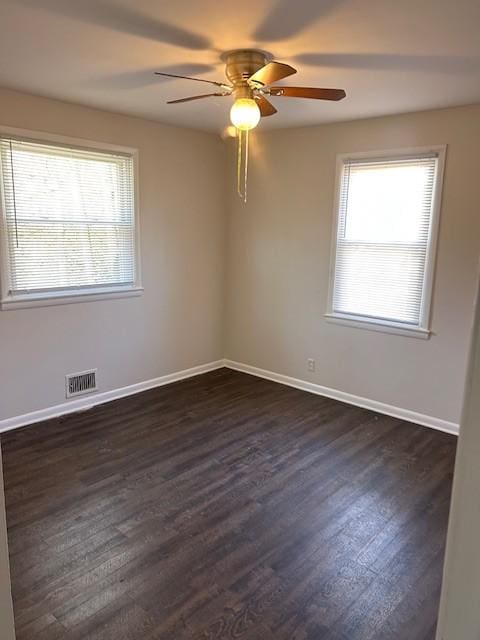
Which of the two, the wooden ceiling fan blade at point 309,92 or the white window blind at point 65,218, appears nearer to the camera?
the wooden ceiling fan blade at point 309,92

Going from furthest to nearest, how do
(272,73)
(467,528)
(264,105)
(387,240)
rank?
1. (387,240)
2. (264,105)
3. (272,73)
4. (467,528)

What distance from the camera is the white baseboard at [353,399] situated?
12.7ft

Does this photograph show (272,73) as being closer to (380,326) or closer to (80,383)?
(380,326)

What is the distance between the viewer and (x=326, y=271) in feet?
14.5

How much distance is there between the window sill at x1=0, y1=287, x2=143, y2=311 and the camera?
3.55 meters

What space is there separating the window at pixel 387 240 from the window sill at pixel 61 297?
1.99m

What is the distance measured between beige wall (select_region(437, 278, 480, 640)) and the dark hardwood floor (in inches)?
64.4

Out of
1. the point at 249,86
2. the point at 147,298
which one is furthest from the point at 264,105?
the point at 147,298

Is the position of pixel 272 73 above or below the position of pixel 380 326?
above

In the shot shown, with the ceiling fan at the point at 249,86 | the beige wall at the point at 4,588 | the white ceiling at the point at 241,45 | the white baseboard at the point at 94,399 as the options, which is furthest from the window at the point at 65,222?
the beige wall at the point at 4,588

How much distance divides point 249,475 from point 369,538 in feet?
2.92

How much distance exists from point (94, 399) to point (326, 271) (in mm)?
2512


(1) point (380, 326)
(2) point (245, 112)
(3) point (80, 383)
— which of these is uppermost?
(2) point (245, 112)

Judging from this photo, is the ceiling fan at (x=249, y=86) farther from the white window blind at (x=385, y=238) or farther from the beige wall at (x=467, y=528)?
the beige wall at (x=467, y=528)
